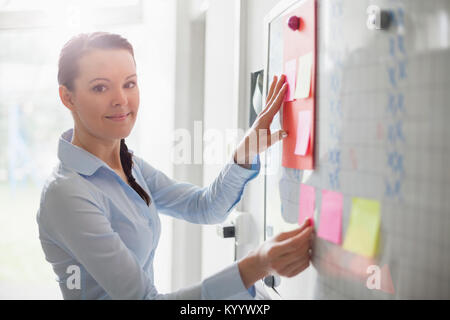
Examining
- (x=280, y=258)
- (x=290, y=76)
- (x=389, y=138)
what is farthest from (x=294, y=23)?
(x=280, y=258)

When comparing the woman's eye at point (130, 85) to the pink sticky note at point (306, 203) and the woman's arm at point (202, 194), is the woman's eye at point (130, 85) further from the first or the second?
the pink sticky note at point (306, 203)

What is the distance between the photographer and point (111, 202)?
83 cm

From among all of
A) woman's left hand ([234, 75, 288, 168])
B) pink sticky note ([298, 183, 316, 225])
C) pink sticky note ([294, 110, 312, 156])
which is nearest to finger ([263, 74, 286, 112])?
woman's left hand ([234, 75, 288, 168])

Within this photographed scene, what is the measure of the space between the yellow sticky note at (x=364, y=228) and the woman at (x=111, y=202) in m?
0.11

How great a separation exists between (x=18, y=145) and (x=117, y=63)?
3.20 m

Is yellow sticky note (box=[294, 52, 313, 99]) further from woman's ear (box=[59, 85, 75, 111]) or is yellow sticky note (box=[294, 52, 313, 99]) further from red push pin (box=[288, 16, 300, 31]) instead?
woman's ear (box=[59, 85, 75, 111])

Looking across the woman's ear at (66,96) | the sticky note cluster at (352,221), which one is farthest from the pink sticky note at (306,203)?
the woman's ear at (66,96)

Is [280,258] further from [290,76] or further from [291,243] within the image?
[290,76]

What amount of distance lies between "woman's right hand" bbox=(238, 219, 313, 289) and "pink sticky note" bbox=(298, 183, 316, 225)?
0.09ft

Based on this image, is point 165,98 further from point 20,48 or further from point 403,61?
point 20,48

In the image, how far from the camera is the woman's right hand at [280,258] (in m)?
0.68

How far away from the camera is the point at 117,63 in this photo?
846 mm

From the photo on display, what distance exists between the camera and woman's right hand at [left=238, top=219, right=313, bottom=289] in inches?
26.9

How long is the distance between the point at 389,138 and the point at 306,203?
0.25 m
